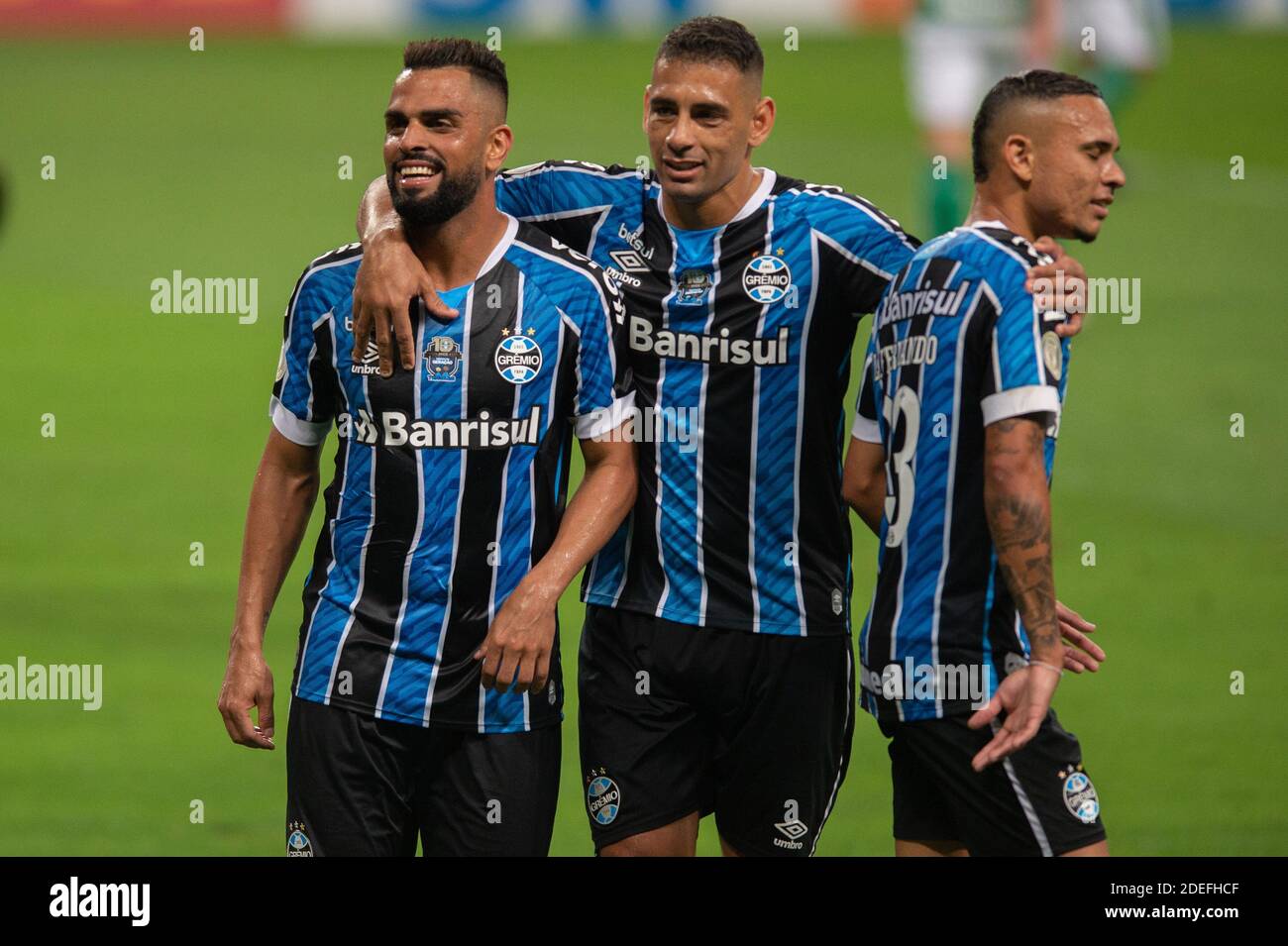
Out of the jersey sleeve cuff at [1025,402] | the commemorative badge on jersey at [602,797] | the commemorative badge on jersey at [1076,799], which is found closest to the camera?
the jersey sleeve cuff at [1025,402]

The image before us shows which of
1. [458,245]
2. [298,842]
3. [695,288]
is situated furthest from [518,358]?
[298,842]

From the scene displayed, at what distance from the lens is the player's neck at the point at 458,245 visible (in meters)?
4.84

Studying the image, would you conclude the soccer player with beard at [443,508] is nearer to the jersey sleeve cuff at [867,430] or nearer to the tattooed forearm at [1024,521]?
the jersey sleeve cuff at [867,430]

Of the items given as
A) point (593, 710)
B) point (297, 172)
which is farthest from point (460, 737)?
point (297, 172)

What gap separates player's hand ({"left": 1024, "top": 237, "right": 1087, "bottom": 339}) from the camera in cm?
446

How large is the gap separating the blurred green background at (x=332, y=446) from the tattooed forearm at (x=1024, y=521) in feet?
10.3

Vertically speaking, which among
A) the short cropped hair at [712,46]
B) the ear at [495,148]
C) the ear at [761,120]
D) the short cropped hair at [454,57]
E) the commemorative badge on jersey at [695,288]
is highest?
the short cropped hair at [712,46]

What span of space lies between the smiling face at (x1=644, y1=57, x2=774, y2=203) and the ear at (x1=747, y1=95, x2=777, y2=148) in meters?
0.09

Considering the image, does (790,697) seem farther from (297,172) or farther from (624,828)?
(297,172)

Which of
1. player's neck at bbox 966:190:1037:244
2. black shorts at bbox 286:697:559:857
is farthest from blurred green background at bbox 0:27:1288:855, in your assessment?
player's neck at bbox 966:190:1037:244

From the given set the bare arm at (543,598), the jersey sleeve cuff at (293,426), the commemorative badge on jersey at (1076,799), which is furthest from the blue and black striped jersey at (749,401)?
the commemorative badge on jersey at (1076,799)

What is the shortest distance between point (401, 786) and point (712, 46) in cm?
198

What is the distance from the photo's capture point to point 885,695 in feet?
15.2

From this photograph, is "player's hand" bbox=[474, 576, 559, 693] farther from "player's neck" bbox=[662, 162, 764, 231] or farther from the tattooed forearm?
"player's neck" bbox=[662, 162, 764, 231]
